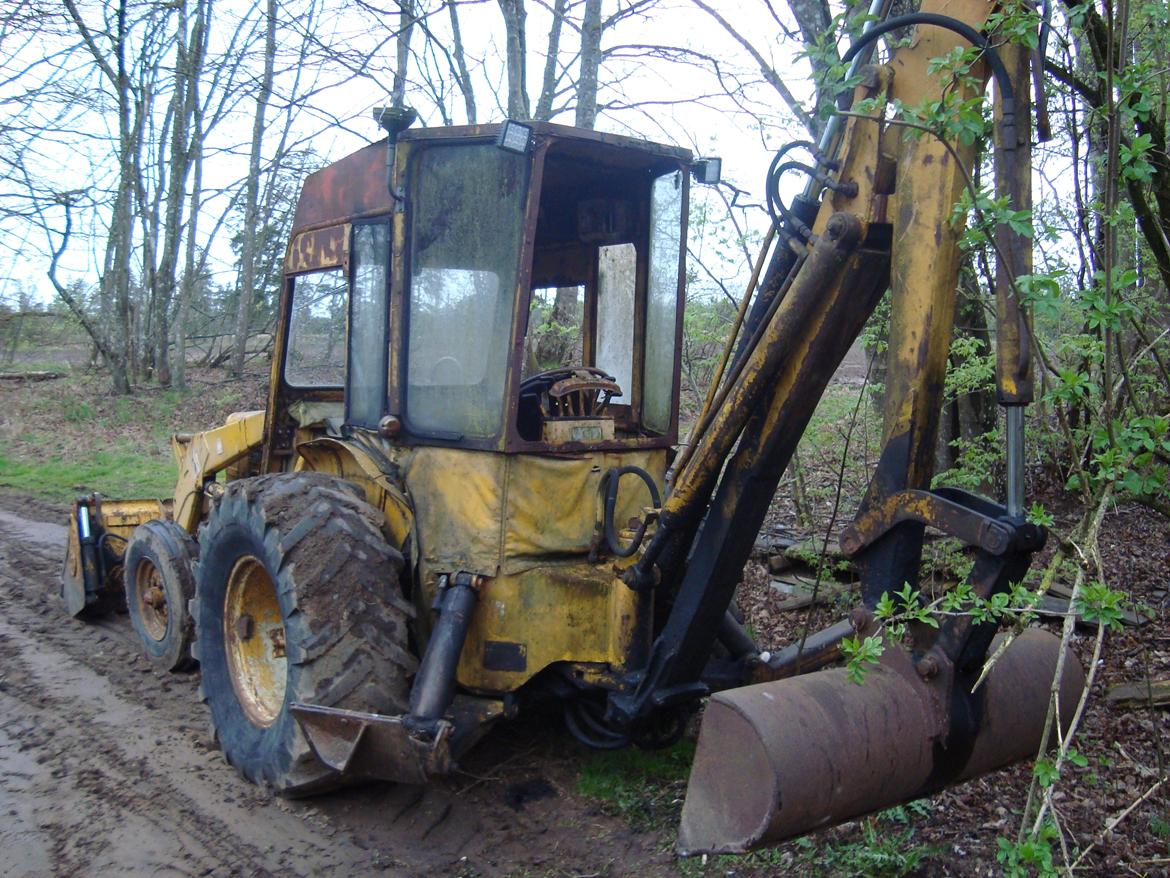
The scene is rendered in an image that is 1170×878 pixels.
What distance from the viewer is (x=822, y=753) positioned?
2859 mm

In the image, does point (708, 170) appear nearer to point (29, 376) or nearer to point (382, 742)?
point (382, 742)

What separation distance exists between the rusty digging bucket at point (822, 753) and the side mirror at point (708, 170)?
2.34 meters

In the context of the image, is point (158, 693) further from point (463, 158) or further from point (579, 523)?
point (463, 158)

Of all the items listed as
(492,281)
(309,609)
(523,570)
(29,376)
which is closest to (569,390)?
(492,281)

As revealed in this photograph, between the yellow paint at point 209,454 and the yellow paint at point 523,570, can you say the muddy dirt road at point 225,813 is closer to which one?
the yellow paint at point 523,570

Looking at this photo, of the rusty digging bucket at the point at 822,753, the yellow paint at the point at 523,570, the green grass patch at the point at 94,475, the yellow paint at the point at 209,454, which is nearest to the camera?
the rusty digging bucket at the point at 822,753

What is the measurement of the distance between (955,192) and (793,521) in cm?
504

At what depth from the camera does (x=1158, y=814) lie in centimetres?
390

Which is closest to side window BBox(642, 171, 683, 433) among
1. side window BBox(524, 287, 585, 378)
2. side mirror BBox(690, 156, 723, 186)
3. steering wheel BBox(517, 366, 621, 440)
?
side mirror BBox(690, 156, 723, 186)

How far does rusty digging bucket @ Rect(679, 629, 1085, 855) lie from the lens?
2820 mm

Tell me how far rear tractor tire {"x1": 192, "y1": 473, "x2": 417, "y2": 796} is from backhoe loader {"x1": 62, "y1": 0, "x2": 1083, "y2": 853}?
1 cm

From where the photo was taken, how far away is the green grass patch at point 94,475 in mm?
11906

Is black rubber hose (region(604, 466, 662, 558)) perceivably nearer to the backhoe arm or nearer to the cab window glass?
the cab window glass

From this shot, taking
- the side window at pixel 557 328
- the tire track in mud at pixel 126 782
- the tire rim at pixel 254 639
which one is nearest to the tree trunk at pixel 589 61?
the side window at pixel 557 328
